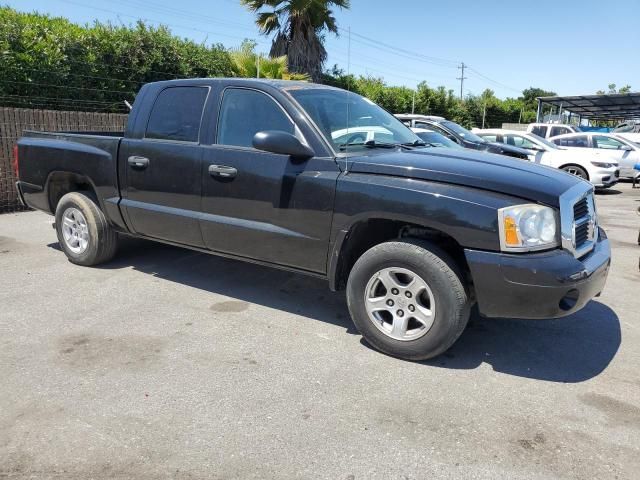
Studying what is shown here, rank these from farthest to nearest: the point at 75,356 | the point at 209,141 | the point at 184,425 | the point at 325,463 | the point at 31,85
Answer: the point at 31,85
the point at 209,141
the point at 75,356
the point at 184,425
the point at 325,463

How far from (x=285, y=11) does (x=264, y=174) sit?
16492 millimetres

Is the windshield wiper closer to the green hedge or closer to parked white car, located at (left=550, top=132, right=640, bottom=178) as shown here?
the green hedge

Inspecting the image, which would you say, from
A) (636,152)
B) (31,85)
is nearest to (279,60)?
(31,85)

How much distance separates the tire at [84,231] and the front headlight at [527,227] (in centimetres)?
399

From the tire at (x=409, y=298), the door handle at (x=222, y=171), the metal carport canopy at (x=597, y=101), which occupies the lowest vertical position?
the tire at (x=409, y=298)

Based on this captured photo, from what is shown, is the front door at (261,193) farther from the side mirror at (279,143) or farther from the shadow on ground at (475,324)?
the shadow on ground at (475,324)

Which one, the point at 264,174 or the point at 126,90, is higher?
the point at 126,90

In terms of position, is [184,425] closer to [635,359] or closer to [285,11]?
[635,359]

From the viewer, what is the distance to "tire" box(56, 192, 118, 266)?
5414mm

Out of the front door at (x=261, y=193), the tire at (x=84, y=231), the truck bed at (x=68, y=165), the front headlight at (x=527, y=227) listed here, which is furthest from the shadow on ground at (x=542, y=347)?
the tire at (x=84, y=231)

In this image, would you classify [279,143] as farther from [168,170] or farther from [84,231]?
[84,231]

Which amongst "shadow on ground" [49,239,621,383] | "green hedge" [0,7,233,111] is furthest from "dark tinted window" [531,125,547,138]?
"shadow on ground" [49,239,621,383]

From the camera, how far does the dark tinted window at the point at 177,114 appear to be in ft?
15.1

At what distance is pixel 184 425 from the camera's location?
9.45 ft
